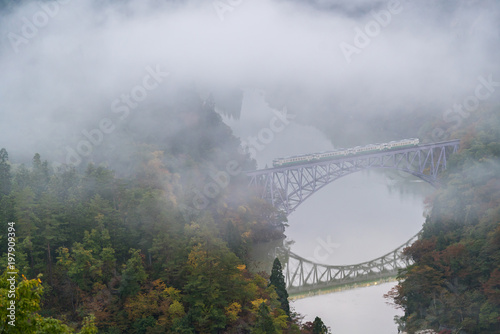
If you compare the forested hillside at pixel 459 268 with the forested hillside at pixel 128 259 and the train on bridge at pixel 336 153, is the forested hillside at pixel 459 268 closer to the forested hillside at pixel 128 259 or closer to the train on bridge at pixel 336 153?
the forested hillside at pixel 128 259

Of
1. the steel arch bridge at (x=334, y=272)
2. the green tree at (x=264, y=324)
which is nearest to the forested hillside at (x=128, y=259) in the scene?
the green tree at (x=264, y=324)

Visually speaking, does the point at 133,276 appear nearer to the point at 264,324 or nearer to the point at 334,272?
the point at 264,324

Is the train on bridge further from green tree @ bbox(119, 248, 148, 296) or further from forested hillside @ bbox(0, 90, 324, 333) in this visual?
green tree @ bbox(119, 248, 148, 296)

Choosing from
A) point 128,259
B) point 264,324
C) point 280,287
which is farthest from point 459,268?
point 128,259

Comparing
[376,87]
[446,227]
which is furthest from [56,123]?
[376,87]

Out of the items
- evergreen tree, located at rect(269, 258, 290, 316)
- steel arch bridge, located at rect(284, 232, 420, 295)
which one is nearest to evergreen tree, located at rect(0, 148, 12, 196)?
evergreen tree, located at rect(269, 258, 290, 316)
